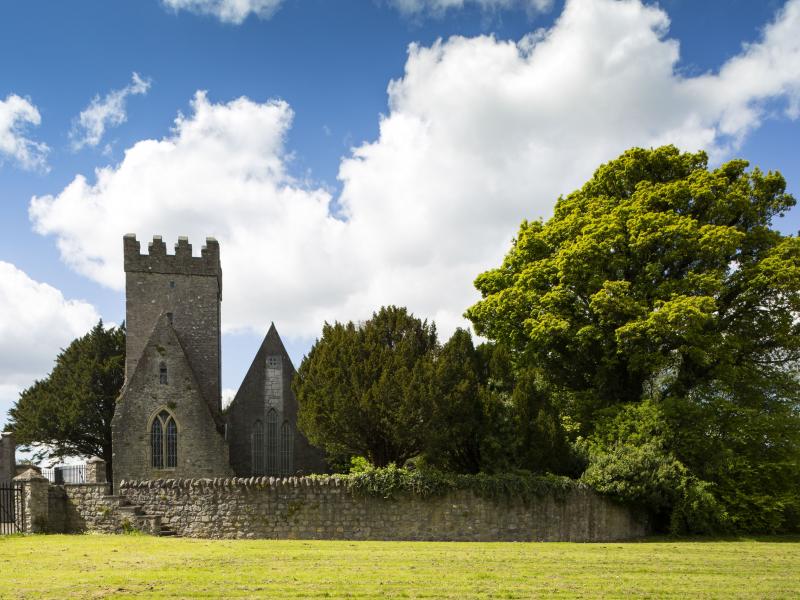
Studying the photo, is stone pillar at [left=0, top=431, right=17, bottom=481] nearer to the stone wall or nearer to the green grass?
the stone wall

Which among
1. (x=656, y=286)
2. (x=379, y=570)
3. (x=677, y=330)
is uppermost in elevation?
(x=656, y=286)

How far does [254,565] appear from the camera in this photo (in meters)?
13.4

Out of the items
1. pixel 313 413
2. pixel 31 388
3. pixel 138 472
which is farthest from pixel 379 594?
pixel 31 388

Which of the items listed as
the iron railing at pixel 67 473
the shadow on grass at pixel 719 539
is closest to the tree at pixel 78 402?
the iron railing at pixel 67 473

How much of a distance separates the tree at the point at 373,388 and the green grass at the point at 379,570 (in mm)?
4685

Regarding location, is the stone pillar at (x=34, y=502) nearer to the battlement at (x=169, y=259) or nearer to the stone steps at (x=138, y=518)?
the stone steps at (x=138, y=518)

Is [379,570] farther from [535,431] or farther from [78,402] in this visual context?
[78,402]

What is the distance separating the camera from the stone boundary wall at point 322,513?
66.8 feet

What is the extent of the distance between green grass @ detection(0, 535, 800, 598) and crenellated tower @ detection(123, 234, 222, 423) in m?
17.9

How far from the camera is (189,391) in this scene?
31.7 meters

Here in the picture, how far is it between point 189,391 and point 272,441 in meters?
5.43

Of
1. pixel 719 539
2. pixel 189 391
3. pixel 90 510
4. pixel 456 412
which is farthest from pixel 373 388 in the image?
pixel 189 391

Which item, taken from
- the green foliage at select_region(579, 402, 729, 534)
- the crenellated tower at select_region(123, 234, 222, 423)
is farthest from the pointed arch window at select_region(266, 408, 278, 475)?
the green foliage at select_region(579, 402, 729, 534)

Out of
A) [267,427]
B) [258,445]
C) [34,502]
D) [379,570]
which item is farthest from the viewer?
[267,427]
